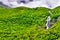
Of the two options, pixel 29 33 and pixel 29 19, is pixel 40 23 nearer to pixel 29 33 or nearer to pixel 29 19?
pixel 29 19

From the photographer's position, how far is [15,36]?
65688mm

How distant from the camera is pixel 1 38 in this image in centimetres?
6412

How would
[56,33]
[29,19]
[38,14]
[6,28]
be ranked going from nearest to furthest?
[56,33], [6,28], [29,19], [38,14]

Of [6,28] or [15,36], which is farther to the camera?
[6,28]

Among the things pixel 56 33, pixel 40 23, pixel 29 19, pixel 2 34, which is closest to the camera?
→ pixel 56 33

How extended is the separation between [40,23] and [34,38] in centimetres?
2525

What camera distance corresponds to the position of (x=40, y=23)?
84.9 metres

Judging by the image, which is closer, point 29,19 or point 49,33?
point 49,33

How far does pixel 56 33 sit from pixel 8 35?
16193 mm

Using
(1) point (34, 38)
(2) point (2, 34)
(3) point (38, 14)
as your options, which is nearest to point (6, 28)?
(2) point (2, 34)

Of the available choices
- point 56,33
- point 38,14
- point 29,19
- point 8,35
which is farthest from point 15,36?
point 38,14

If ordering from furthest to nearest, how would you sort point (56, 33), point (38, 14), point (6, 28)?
point (38, 14) → point (6, 28) → point (56, 33)

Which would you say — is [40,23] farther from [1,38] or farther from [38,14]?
[1,38]

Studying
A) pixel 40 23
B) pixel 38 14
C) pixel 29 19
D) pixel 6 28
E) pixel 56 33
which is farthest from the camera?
pixel 38 14
